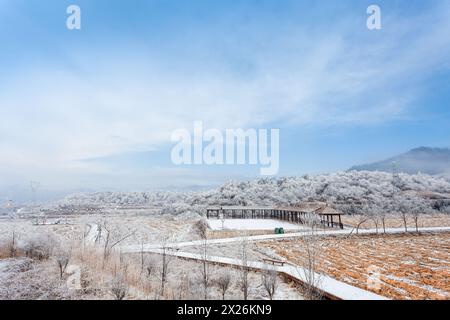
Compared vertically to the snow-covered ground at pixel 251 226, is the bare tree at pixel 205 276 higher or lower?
higher

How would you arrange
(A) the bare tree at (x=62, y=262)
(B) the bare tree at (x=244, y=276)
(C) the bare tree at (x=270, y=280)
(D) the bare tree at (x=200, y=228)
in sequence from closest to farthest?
(B) the bare tree at (x=244, y=276)
(C) the bare tree at (x=270, y=280)
(A) the bare tree at (x=62, y=262)
(D) the bare tree at (x=200, y=228)

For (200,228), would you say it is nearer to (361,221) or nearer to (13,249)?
(361,221)

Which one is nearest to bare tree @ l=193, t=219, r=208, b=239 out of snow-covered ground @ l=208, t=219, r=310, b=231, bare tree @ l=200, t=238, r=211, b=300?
snow-covered ground @ l=208, t=219, r=310, b=231

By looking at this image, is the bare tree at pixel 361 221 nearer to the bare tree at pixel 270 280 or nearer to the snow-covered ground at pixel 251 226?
the snow-covered ground at pixel 251 226

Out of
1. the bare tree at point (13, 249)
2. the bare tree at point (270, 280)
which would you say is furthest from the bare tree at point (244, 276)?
the bare tree at point (13, 249)

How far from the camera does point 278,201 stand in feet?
155

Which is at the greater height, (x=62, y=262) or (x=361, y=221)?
(x=62, y=262)

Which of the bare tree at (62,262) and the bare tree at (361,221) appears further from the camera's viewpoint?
the bare tree at (361,221)

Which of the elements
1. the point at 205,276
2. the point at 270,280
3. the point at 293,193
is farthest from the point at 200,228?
the point at 293,193

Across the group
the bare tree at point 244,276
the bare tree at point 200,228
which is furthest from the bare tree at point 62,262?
the bare tree at point 200,228

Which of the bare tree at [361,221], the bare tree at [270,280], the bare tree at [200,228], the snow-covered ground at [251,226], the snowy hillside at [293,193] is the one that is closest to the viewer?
the bare tree at [270,280]

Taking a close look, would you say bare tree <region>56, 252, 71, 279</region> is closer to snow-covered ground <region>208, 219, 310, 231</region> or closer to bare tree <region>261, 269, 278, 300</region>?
bare tree <region>261, 269, 278, 300</region>

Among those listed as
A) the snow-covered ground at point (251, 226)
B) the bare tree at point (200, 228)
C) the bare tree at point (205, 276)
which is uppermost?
the bare tree at point (205, 276)
